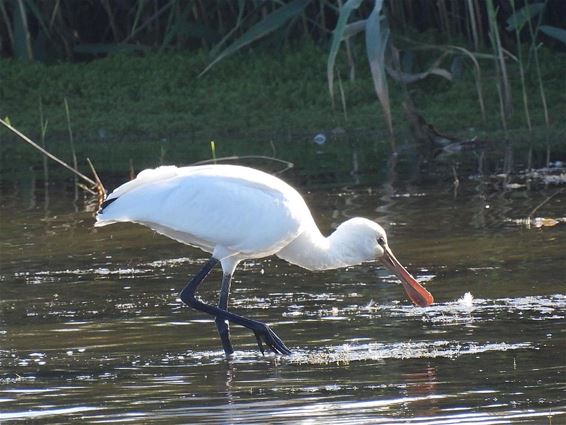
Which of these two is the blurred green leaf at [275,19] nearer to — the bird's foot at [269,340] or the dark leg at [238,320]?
the dark leg at [238,320]

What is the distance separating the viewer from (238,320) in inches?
284

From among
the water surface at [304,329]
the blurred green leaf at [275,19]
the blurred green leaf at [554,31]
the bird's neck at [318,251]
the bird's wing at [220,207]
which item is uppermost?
the blurred green leaf at [275,19]

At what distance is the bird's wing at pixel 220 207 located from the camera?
735 centimetres

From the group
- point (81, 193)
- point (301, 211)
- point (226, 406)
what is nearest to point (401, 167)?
point (81, 193)

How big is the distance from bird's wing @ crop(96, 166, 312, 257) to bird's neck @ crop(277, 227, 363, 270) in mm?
117

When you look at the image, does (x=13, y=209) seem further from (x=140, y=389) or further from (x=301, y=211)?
(x=140, y=389)

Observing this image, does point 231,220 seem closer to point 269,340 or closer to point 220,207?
point 220,207

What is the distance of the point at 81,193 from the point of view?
12633 mm

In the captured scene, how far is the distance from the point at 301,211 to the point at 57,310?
55.4 inches

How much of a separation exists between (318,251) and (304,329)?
17.6 inches

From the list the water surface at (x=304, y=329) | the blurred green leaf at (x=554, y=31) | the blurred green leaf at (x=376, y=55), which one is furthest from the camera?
the blurred green leaf at (x=554, y=31)

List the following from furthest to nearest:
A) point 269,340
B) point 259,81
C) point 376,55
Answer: point 259,81
point 376,55
point 269,340

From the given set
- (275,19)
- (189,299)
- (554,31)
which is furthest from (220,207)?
(275,19)

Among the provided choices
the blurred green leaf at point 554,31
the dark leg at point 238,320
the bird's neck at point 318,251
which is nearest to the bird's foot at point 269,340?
the dark leg at point 238,320
